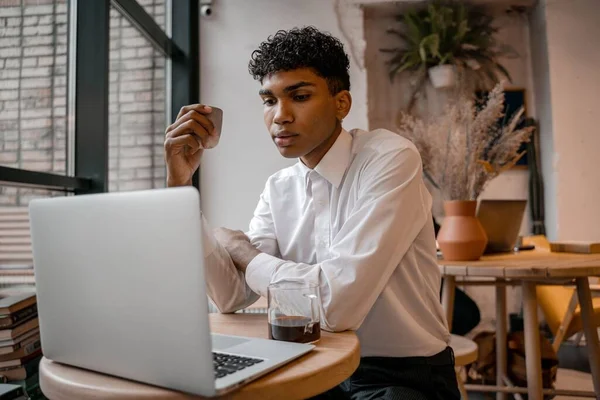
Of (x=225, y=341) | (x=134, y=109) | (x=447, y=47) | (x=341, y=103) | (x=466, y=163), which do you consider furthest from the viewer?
(x=447, y=47)

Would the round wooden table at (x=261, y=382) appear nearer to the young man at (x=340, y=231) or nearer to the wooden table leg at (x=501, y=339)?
the young man at (x=340, y=231)

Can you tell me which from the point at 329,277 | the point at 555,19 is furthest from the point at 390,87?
the point at 329,277

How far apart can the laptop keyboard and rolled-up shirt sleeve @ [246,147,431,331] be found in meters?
0.24

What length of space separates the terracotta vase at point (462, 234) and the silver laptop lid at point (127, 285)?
150 cm

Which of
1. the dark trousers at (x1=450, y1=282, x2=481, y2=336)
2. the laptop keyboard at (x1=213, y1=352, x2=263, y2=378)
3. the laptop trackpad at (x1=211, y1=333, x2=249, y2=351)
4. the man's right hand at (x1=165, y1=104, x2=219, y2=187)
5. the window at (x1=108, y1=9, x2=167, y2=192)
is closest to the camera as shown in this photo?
the laptop keyboard at (x1=213, y1=352, x2=263, y2=378)

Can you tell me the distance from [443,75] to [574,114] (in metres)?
0.99

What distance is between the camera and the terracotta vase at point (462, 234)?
6.15 feet

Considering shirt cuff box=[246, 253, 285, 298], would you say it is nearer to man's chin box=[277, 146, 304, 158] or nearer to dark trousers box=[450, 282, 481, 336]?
man's chin box=[277, 146, 304, 158]

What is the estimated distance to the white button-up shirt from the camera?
3.12 ft

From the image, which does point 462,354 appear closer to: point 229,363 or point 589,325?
point 589,325

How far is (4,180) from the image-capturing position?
1517 mm

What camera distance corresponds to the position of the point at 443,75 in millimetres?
3699

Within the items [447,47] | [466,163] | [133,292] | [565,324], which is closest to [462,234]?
[466,163]

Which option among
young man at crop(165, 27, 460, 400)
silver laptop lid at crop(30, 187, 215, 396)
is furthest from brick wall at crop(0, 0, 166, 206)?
silver laptop lid at crop(30, 187, 215, 396)
